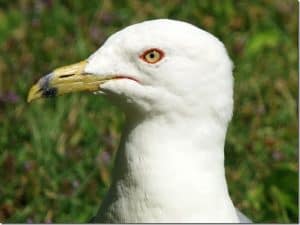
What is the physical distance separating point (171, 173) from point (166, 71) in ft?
1.27

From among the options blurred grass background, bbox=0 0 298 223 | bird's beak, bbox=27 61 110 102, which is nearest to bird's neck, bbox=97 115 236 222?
bird's beak, bbox=27 61 110 102

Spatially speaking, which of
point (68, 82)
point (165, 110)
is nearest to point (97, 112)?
point (68, 82)

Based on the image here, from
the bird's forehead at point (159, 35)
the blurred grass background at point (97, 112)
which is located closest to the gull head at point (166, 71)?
the bird's forehead at point (159, 35)

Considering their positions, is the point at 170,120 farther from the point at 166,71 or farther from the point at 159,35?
the point at 159,35

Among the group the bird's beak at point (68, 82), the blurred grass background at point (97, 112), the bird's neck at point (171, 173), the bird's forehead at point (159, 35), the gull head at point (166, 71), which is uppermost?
the bird's forehead at point (159, 35)

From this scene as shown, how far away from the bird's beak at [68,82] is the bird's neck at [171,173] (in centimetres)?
21

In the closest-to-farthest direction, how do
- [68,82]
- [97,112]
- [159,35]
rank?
[159,35] < [68,82] < [97,112]

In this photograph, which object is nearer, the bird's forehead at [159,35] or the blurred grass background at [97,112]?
the bird's forehead at [159,35]

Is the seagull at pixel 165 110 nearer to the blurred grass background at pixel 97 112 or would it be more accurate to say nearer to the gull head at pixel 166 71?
the gull head at pixel 166 71

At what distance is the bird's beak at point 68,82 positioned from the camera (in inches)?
164

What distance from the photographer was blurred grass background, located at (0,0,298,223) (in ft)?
18.1

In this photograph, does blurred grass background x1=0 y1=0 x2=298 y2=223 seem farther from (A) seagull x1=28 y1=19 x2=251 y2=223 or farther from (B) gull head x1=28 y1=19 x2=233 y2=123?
(B) gull head x1=28 y1=19 x2=233 y2=123

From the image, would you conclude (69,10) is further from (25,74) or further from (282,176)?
(282,176)

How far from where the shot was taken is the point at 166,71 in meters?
4.12
